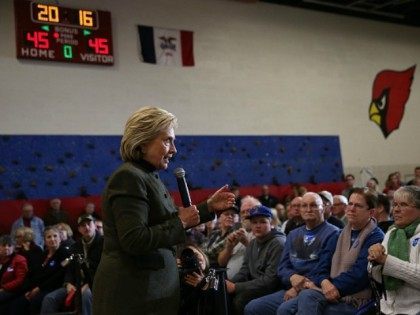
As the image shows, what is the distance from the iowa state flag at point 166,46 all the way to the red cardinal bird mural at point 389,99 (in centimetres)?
528

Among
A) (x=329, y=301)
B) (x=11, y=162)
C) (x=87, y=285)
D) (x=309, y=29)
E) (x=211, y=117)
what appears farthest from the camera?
(x=309, y=29)

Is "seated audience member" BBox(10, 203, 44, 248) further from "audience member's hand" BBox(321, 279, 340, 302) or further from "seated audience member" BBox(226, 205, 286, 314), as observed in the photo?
"audience member's hand" BBox(321, 279, 340, 302)

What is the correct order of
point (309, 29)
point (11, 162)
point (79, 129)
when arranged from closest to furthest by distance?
point (11, 162), point (79, 129), point (309, 29)

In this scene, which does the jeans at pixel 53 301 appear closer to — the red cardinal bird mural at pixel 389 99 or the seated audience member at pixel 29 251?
the seated audience member at pixel 29 251

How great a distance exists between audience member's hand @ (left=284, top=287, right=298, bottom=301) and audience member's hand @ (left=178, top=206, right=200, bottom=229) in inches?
84.6

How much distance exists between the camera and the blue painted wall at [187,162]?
29.8ft

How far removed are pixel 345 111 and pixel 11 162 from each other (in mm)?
7832

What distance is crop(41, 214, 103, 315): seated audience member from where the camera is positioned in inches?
202

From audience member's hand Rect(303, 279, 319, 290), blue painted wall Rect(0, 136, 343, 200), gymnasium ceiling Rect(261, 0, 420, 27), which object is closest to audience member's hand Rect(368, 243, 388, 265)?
audience member's hand Rect(303, 279, 319, 290)

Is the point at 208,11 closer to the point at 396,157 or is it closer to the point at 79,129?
the point at 79,129

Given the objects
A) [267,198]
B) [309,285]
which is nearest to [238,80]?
[267,198]

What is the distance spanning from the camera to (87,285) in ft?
17.7

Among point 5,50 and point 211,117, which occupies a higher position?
point 5,50

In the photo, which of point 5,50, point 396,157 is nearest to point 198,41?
point 5,50
